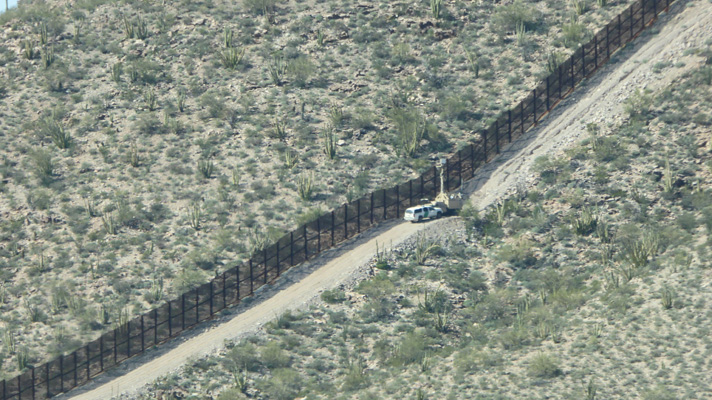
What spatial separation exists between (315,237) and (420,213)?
17.4 ft

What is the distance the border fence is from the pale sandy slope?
2.05ft

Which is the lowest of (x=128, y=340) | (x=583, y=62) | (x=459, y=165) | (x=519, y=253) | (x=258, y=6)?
(x=128, y=340)

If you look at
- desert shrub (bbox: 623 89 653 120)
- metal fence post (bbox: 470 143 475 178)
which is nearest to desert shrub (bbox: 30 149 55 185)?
metal fence post (bbox: 470 143 475 178)

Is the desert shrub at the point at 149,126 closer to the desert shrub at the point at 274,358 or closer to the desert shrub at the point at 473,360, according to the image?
the desert shrub at the point at 274,358

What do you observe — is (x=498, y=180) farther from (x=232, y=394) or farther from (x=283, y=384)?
(x=232, y=394)

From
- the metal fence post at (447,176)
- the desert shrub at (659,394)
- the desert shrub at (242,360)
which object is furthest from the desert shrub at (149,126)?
the desert shrub at (659,394)

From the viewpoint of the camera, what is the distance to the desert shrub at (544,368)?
39.2 meters

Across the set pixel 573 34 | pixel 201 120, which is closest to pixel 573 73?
pixel 573 34

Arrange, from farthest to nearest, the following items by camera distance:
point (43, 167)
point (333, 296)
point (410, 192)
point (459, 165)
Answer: point (43, 167)
point (459, 165)
point (410, 192)
point (333, 296)

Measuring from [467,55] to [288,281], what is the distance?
22595mm

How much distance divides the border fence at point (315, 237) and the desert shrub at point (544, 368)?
14.4 m

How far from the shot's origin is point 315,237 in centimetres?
5106

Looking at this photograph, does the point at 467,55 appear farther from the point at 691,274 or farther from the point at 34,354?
the point at 34,354

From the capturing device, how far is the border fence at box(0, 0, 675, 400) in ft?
147
